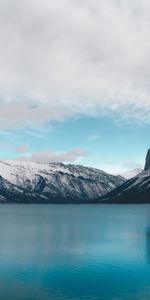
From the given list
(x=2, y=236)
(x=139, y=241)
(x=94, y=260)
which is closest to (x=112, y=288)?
(x=94, y=260)

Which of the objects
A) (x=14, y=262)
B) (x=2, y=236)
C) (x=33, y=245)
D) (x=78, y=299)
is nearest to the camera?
(x=78, y=299)

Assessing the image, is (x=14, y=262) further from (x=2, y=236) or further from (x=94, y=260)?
(x=2, y=236)

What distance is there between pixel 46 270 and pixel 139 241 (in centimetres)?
5351

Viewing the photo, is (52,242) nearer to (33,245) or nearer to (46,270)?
(33,245)

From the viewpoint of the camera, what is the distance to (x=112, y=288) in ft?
214

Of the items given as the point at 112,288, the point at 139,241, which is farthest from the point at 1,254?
the point at 139,241

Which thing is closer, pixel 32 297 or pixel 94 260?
pixel 32 297

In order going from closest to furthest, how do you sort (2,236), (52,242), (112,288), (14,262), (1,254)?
(112,288), (14,262), (1,254), (52,242), (2,236)

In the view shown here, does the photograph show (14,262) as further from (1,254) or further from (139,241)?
(139,241)

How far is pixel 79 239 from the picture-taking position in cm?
12762

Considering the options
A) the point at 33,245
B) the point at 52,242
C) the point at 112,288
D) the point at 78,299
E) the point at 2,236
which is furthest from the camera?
the point at 2,236

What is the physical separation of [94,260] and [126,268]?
1011cm

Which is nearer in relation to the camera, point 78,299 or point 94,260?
point 78,299

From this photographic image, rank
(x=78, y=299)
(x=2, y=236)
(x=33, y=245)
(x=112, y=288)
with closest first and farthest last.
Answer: (x=78, y=299) < (x=112, y=288) < (x=33, y=245) < (x=2, y=236)
